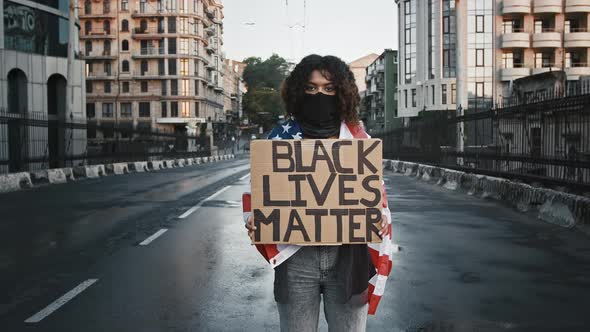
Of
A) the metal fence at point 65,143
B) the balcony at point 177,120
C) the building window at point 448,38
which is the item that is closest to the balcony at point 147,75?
the balcony at point 177,120

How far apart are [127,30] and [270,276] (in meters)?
93.3

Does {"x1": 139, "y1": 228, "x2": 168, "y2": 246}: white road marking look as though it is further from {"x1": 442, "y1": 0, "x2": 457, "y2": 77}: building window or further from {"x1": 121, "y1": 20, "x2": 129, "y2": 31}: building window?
{"x1": 121, "y1": 20, "x2": 129, "y2": 31}: building window

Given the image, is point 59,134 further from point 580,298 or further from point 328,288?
point 328,288

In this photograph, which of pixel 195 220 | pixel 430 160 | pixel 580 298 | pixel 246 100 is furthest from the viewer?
pixel 246 100

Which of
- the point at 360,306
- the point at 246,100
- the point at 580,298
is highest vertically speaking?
the point at 246,100

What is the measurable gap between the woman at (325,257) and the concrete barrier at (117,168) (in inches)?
1077

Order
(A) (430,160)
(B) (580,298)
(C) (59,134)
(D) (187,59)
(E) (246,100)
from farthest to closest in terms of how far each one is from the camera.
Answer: (E) (246,100) < (D) (187,59) < (A) (430,160) < (C) (59,134) < (B) (580,298)

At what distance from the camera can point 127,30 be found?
95000 millimetres

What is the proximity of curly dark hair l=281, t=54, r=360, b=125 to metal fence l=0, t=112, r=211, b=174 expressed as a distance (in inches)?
732

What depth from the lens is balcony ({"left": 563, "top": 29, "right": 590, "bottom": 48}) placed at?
5822 cm

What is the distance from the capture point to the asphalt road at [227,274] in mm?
5371

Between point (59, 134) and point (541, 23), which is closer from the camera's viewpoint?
point (59, 134)

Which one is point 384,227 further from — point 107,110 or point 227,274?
point 107,110

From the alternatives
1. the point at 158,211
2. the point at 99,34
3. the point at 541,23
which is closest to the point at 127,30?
the point at 99,34
